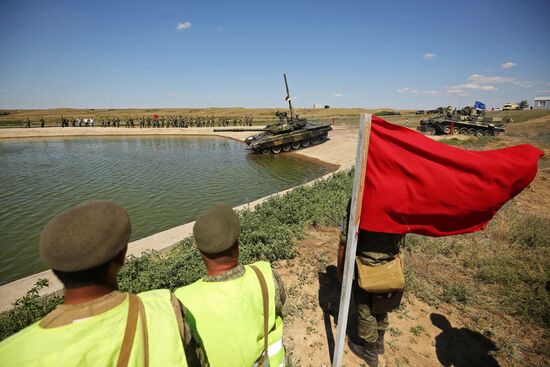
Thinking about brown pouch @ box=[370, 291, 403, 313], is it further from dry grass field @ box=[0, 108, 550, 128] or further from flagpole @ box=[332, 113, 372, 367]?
dry grass field @ box=[0, 108, 550, 128]

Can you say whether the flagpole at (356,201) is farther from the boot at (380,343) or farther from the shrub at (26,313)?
the shrub at (26,313)

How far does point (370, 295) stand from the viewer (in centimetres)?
334

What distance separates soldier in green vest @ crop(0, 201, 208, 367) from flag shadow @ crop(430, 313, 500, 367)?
3682 mm

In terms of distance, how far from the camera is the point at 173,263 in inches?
201

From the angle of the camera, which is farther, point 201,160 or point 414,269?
point 201,160

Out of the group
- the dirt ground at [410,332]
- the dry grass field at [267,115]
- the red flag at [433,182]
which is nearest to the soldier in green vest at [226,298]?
the dirt ground at [410,332]

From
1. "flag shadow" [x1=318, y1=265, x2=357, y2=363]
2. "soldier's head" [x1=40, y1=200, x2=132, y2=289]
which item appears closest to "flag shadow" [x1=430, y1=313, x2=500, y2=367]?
"flag shadow" [x1=318, y1=265, x2=357, y2=363]

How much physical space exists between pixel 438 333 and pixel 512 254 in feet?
10.3

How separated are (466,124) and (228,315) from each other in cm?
2975

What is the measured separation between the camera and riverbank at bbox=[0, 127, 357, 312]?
482 centimetres

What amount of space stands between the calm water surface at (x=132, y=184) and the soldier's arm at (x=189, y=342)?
22.9 ft

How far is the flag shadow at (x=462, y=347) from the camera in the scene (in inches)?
137

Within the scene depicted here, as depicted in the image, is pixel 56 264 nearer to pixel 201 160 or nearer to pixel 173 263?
pixel 173 263

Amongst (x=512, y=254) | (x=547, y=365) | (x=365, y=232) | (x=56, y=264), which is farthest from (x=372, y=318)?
(x=512, y=254)
